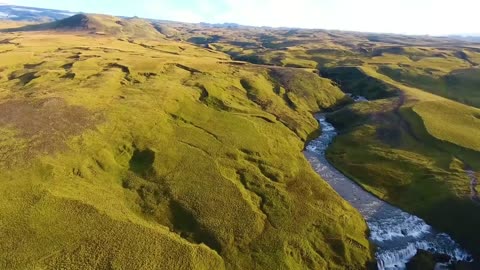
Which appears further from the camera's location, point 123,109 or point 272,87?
point 272,87

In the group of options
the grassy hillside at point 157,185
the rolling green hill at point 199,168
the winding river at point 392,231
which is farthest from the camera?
the winding river at point 392,231

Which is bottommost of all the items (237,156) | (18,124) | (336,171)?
(336,171)

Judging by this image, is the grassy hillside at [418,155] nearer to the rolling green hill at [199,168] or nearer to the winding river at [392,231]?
the rolling green hill at [199,168]

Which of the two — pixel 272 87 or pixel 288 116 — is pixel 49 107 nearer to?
pixel 288 116

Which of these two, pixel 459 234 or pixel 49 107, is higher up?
pixel 49 107

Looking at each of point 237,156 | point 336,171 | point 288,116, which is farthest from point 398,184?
point 288,116

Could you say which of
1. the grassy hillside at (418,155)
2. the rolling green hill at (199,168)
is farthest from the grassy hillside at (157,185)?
the grassy hillside at (418,155)

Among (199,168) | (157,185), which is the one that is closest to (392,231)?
(199,168)

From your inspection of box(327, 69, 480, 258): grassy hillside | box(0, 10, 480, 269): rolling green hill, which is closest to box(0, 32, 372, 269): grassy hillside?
box(0, 10, 480, 269): rolling green hill
